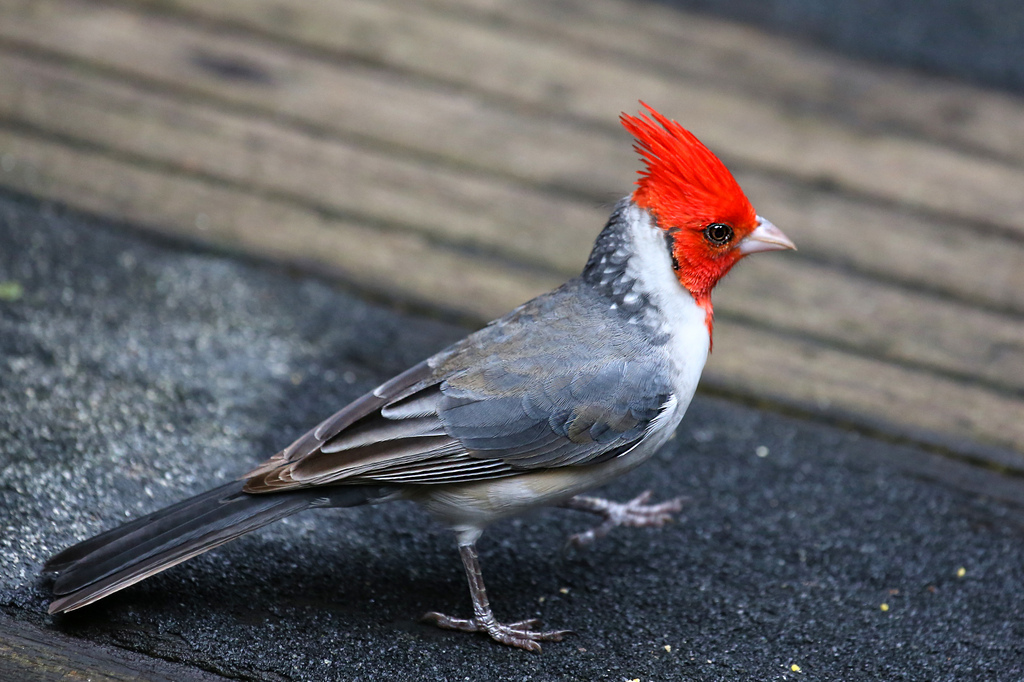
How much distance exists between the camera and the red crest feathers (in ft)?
8.86

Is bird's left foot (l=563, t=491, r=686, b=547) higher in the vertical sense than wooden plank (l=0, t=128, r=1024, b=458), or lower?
lower

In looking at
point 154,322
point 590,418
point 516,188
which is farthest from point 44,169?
point 590,418

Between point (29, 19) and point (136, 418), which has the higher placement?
point (29, 19)

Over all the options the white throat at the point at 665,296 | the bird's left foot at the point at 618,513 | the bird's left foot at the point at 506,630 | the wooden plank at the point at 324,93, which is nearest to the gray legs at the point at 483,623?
the bird's left foot at the point at 506,630

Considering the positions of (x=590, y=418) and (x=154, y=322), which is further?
(x=154, y=322)

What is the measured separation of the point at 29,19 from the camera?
15.8 ft

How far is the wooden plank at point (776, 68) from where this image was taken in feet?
16.2

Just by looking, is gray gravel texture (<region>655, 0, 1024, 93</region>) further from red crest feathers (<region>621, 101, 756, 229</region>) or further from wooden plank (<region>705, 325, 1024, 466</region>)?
red crest feathers (<region>621, 101, 756, 229</region>)

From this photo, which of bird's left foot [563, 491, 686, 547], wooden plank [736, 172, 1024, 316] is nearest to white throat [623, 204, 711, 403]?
bird's left foot [563, 491, 686, 547]

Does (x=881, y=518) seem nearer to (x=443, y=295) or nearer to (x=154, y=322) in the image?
(x=443, y=295)

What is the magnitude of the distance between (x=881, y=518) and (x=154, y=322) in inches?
99.5

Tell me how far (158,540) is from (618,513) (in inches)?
53.0

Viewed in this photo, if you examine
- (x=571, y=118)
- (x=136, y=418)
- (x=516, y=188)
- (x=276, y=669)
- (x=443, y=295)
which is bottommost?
(x=276, y=669)

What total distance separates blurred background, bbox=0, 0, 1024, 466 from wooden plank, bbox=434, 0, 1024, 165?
0.02 m
